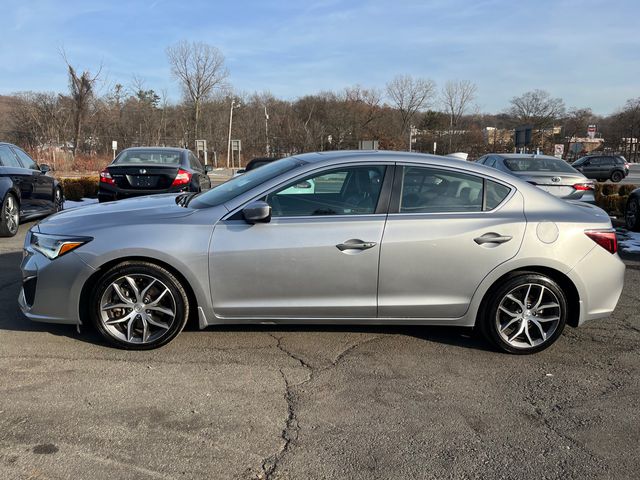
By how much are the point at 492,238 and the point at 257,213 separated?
6.01 ft

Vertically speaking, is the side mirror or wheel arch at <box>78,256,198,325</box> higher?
the side mirror

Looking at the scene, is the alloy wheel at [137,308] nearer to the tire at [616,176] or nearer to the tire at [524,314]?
the tire at [524,314]

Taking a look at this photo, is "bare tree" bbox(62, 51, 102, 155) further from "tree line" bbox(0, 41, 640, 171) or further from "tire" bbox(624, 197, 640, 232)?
"tire" bbox(624, 197, 640, 232)

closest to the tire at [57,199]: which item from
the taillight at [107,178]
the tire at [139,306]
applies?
the taillight at [107,178]

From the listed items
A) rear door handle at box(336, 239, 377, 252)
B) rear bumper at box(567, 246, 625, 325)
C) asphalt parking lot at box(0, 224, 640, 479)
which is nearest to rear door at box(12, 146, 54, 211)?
asphalt parking lot at box(0, 224, 640, 479)

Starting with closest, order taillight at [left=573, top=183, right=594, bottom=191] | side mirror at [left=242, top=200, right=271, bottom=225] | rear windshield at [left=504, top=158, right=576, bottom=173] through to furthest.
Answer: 1. side mirror at [left=242, top=200, right=271, bottom=225]
2. taillight at [left=573, top=183, right=594, bottom=191]
3. rear windshield at [left=504, top=158, right=576, bottom=173]

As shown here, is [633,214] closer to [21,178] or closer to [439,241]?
[439,241]

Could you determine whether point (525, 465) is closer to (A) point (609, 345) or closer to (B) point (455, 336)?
(B) point (455, 336)

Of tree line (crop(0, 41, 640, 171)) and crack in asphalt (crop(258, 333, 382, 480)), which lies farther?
tree line (crop(0, 41, 640, 171))

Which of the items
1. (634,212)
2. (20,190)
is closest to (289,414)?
(20,190)

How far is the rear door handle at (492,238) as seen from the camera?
3975mm

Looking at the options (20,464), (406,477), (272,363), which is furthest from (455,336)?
(20,464)

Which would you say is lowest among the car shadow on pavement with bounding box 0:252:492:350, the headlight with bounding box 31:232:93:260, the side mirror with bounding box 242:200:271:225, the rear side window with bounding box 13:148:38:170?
the car shadow on pavement with bounding box 0:252:492:350

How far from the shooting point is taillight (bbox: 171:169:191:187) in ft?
30.6
